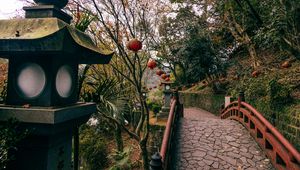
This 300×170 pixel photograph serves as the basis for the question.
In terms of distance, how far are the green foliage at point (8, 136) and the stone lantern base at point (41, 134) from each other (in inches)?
3.4

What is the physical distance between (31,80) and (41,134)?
2.62 ft

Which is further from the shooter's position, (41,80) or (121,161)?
(121,161)

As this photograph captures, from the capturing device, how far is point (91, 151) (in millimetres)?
14305

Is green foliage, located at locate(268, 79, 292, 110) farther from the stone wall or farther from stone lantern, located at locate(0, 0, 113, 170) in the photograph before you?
the stone wall

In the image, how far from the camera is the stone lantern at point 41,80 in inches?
112

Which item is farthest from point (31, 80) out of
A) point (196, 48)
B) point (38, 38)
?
point (196, 48)

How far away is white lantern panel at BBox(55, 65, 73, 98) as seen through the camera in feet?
10.8

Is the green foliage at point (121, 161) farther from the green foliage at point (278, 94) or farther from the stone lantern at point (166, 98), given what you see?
the green foliage at point (278, 94)

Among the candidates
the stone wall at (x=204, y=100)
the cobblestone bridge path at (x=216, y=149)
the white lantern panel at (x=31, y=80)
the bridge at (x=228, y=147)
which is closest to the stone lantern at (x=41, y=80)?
the white lantern panel at (x=31, y=80)

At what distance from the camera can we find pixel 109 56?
4035 mm

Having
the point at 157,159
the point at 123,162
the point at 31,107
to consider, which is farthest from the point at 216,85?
the point at 31,107

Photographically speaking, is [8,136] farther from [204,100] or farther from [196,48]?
[204,100]

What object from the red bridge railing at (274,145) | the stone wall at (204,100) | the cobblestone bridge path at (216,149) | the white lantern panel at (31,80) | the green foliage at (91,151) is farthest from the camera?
the stone wall at (204,100)

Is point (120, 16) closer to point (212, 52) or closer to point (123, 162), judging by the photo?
point (123, 162)
